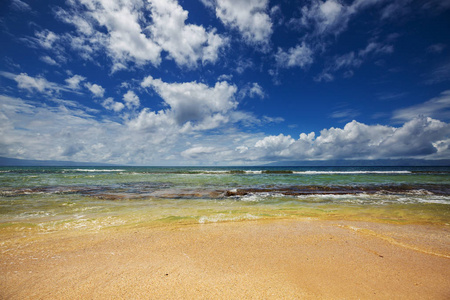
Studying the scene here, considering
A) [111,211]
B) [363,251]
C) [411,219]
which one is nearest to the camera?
[363,251]

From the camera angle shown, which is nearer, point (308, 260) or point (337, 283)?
point (337, 283)

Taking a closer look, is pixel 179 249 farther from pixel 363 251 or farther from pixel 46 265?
pixel 363 251

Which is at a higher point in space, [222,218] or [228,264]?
[228,264]

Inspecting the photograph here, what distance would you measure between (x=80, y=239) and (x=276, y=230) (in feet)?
16.9

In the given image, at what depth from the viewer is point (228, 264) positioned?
352 centimetres

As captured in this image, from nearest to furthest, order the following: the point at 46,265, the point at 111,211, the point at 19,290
Answer: the point at 19,290 → the point at 46,265 → the point at 111,211

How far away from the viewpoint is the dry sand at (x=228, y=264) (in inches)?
107

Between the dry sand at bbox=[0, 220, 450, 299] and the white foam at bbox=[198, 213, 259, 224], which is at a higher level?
the dry sand at bbox=[0, 220, 450, 299]

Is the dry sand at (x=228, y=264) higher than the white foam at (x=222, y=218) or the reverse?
higher

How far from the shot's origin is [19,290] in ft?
8.95

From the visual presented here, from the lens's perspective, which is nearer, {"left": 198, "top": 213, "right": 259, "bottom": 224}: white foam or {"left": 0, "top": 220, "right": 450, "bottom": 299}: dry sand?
{"left": 0, "top": 220, "right": 450, "bottom": 299}: dry sand

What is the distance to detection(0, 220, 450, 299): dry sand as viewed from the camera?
8.95 feet

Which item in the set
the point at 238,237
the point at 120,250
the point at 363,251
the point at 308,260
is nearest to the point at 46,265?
the point at 120,250

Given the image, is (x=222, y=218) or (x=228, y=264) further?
(x=222, y=218)
